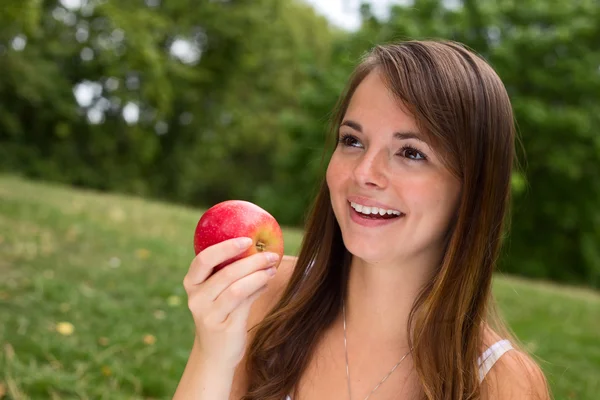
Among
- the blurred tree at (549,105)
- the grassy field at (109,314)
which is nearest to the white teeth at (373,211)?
the grassy field at (109,314)

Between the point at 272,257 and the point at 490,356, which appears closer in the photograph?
the point at 272,257

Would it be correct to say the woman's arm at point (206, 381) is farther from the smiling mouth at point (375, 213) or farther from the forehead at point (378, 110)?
the forehead at point (378, 110)

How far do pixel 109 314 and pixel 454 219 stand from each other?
3.06m

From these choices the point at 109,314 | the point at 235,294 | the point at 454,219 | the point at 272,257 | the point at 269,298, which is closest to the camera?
the point at 235,294

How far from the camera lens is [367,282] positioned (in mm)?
2076

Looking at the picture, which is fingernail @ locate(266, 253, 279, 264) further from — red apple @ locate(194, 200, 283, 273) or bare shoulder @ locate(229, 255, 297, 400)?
bare shoulder @ locate(229, 255, 297, 400)

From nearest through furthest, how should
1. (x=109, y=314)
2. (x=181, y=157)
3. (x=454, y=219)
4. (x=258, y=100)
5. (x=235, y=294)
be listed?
(x=235, y=294) < (x=454, y=219) < (x=109, y=314) < (x=181, y=157) < (x=258, y=100)

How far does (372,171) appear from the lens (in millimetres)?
1793

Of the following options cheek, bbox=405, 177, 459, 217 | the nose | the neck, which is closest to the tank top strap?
the neck

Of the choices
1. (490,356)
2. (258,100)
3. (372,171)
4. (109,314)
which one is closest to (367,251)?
(372,171)

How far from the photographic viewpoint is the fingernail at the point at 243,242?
163cm

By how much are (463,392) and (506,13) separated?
57.5ft

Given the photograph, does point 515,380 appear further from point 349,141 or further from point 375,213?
point 349,141

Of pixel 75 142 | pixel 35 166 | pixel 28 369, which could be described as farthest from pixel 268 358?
pixel 75 142
